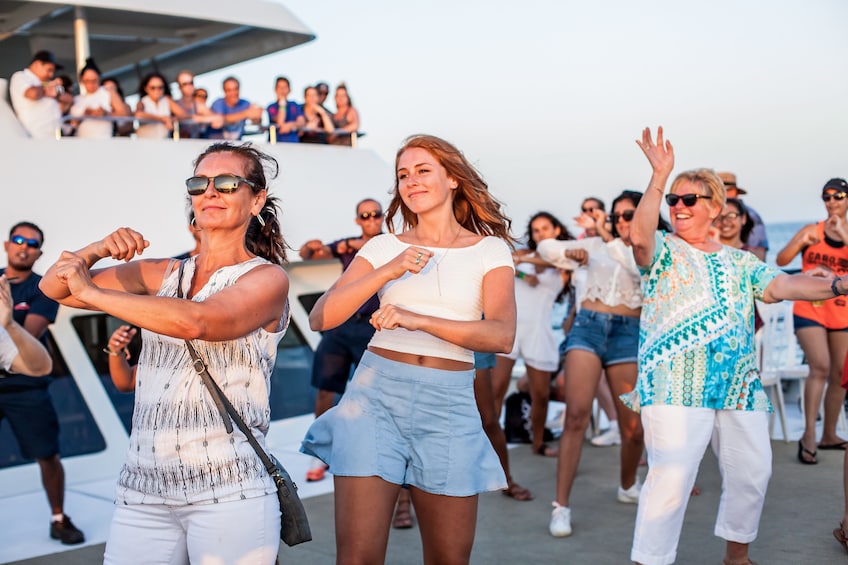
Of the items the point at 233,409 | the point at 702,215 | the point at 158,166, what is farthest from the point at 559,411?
the point at 233,409

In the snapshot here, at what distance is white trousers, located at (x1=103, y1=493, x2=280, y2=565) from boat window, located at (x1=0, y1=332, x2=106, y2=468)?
4.72 m

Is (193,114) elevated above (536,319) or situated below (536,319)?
above

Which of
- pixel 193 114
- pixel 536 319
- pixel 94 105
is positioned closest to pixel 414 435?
pixel 536 319

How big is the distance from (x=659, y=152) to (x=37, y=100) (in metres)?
5.34

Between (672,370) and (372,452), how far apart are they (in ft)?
5.60

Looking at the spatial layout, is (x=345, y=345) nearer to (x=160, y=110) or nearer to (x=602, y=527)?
(x=602, y=527)

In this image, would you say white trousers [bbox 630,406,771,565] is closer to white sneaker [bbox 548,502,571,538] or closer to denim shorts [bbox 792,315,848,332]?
white sneaker [bbox 548,502,571,538]

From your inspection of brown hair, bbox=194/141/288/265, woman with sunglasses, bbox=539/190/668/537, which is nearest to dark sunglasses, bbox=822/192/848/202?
woman with sunglasses, bbox=539/190/668/537

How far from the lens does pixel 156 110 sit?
348 inches

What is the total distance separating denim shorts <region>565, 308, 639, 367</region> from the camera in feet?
20.1

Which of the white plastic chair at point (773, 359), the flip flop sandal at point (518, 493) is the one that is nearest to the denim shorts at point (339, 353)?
the flip flop sandal at point (518, 493)

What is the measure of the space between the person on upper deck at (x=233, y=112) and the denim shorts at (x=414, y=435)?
627 cm

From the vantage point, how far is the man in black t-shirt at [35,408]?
576 cm

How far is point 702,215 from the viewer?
4.79 m
